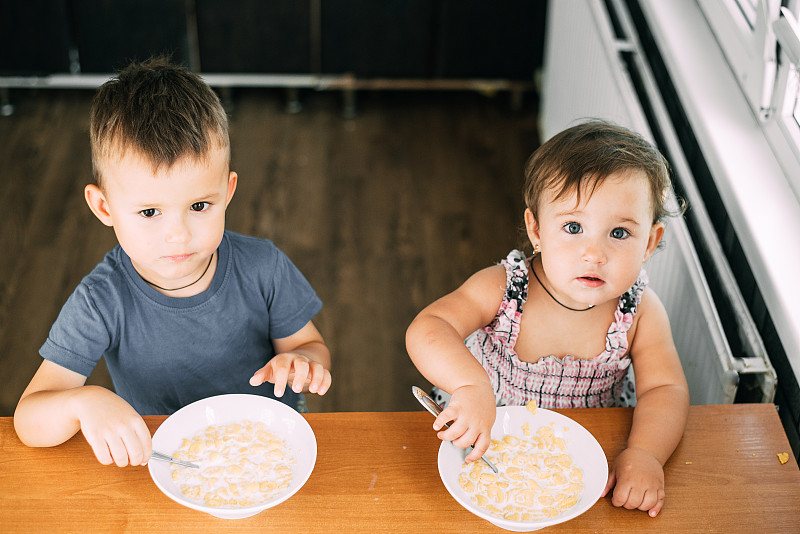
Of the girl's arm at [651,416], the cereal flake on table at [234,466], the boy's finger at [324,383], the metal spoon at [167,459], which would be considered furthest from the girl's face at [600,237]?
the metal spoon at [167,459]

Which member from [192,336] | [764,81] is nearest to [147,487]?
[192,336]

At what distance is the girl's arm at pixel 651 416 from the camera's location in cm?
99

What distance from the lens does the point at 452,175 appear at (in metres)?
3.15

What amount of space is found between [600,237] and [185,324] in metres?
0.64

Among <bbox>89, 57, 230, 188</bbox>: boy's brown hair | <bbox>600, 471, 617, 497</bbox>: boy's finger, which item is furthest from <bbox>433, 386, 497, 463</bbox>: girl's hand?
<bbox>89, 57, 230, 188</bbox>: boy's brown hair

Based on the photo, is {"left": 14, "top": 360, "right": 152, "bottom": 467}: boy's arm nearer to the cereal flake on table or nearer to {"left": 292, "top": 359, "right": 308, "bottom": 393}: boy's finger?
the cereal flake on table

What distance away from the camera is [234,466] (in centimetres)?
101

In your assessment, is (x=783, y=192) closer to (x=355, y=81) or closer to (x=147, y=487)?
(x=147, y=487)

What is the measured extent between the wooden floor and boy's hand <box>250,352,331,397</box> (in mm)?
1018

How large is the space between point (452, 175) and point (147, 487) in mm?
2295

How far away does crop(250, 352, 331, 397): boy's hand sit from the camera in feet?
3.68

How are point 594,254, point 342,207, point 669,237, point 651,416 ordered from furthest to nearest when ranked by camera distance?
1. point 342,207
2. point 669,237
3. point 594,254
4. point 651,416

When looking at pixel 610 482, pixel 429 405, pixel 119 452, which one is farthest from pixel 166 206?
pixel 610 482

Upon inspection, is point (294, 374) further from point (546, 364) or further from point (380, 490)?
point (546, 364)
